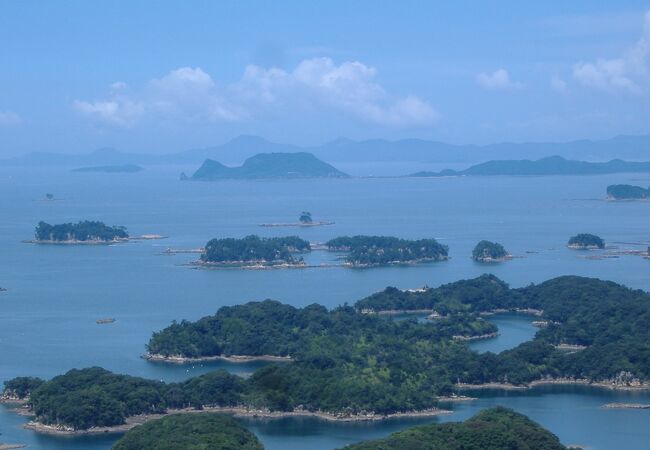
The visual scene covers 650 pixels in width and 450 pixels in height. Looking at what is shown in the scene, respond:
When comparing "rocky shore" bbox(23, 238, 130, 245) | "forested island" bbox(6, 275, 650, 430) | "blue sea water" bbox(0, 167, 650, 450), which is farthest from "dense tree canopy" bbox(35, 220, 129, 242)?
"forested island" bbox(6, 275, 650, 430)

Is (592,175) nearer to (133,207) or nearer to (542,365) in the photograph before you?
(133,207)

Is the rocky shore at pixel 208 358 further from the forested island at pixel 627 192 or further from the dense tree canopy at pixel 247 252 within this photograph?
the forested island at pixel 627 192

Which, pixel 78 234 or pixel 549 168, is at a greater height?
pixel 549 168

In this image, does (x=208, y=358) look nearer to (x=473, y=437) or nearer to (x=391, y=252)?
(x=473, y=437)

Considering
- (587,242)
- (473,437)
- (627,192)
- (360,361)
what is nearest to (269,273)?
(587,242)

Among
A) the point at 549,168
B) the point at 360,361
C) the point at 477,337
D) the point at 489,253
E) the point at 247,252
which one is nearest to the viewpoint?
the point at 360,361

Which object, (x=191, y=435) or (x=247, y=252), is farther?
(x=247, y=252)

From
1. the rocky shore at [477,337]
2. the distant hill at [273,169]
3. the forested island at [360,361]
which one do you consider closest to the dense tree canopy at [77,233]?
the forested island at [360,361]
